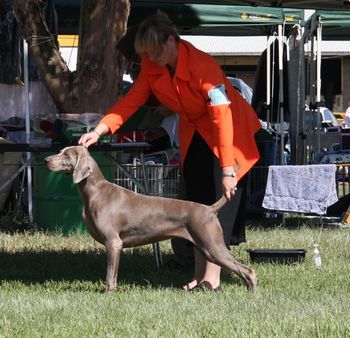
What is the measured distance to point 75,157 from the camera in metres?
5.12

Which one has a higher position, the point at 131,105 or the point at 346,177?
the point at 131,105

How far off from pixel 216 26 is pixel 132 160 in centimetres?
355

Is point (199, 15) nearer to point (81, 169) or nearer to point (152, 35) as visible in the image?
point (152, 35)

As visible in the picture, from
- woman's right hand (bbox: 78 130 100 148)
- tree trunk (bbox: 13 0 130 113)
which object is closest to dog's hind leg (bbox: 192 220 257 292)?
woman's right hand (bbox: 78 130 100 148)

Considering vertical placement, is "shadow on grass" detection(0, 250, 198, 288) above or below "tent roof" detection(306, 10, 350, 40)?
below

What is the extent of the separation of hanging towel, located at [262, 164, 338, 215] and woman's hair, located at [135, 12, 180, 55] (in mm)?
3895

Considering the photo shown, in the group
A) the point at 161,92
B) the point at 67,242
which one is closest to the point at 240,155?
the point at 161,92

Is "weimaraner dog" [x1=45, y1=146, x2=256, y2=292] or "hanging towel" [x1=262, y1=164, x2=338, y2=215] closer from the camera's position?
"weimaraner dog" [x1=45, y1=146, x2=256, y2=292]

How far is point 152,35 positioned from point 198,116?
1.99 ft

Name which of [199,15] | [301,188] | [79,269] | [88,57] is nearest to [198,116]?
[79,269]

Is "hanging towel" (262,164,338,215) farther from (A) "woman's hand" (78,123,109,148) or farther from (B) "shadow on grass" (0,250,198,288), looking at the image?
(A) "woman's hand" (78,123,109,148)

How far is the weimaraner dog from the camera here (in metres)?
5.14

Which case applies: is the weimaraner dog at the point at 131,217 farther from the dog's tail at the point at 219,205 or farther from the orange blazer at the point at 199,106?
the orange blazer at the point at 199,106

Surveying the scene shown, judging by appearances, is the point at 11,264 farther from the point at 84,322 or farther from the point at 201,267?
the point at 84,322
